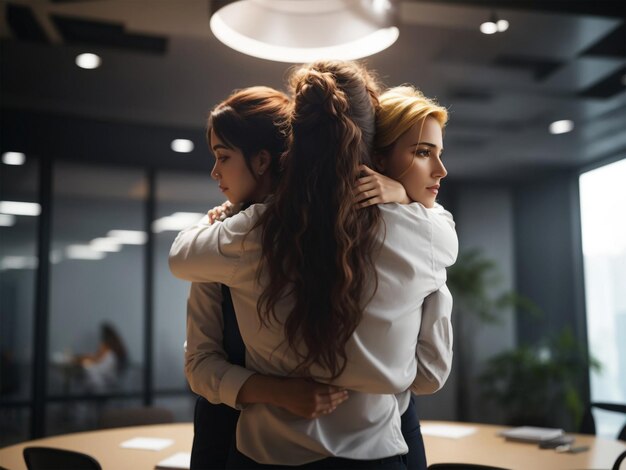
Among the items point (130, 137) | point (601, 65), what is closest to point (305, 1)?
point (601, 65)

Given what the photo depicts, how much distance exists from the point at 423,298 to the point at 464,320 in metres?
6.98

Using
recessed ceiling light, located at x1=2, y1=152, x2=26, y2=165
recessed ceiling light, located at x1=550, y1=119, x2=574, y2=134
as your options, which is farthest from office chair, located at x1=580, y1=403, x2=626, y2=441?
recessed ceiling light, located at x1=2, y1=152, x2=26, y2=165

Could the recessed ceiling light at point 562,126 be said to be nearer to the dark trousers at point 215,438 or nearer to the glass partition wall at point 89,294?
the glass partition wall at point 89,294

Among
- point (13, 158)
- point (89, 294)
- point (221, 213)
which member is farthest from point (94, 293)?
point (221, 213)

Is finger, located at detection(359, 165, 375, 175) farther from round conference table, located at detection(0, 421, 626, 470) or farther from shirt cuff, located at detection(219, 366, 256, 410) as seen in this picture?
round conference table, located at detection(0, 421, 626, 470)

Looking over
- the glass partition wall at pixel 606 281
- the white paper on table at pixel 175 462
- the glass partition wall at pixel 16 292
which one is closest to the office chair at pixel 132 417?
the white paper on table at pixel 175 462

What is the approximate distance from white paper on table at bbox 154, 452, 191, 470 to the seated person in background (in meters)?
3.95

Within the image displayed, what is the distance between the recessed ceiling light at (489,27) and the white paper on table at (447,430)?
2434mm

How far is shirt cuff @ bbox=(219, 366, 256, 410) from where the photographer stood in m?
1.38

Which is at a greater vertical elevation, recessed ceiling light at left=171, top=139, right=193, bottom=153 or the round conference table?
recessed ceiling light at left=171, top=139, right=193, bottom=153

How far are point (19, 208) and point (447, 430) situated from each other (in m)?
4.50

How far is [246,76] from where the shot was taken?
536cm

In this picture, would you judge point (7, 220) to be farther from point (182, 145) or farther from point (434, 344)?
point (434, 344)

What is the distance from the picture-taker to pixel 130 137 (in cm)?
651
